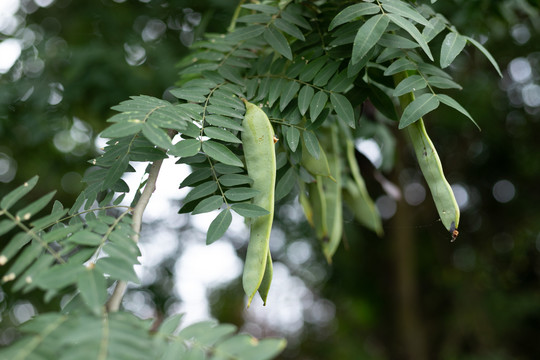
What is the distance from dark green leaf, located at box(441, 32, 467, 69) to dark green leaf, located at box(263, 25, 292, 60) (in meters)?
0.33

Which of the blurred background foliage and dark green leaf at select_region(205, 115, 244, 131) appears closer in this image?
dark green leaf at select_region(205, 115, 244, 131)

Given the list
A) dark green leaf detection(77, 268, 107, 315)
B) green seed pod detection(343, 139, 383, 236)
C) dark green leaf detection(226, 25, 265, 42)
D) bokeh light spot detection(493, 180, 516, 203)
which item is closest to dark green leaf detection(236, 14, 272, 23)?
dark green leaf detection(226, 25, 265, 42)

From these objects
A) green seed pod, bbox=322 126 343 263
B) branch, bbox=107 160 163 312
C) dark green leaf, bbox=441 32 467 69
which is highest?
dark green leaf, bbox=441 32 467 69

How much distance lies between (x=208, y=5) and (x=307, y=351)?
15.7 ft

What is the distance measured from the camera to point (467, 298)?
4.42 m

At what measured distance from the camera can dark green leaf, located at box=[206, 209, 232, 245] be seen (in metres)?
0.94

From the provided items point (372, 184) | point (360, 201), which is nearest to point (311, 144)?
point (360, 201)

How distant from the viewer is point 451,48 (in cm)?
112

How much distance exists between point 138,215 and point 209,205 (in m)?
0.15

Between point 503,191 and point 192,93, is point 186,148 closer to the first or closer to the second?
point 192,93

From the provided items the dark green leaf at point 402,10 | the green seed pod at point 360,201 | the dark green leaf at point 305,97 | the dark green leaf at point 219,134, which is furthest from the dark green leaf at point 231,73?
the green seed pod at point 360,201

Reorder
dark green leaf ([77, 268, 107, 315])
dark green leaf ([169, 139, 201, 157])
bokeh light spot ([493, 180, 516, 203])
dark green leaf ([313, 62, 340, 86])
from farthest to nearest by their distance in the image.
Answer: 1. bokeh light spot ([493, 180, 516, 203])
2. dark green leaf ([313, 62, 340, 86])
3. dark green leaf ([169, 139, 201, 157])
4. dark green leaf ([77, 268, 107, 315])

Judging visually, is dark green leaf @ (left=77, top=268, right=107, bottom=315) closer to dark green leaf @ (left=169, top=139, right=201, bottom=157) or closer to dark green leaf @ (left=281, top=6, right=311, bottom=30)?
dark green leaf @ (left=169, top=139, right=201, bottom=157)

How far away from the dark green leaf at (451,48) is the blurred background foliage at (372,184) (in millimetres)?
662
